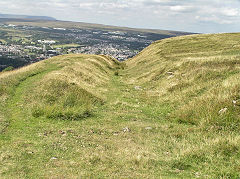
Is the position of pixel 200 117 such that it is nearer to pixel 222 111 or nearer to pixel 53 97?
pixel 222 111

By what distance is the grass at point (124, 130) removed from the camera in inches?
350

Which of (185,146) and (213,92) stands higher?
(213,92)

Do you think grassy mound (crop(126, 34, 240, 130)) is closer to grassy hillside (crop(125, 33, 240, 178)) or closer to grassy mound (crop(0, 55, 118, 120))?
grassy hillside (crop(125, 33, 240, 178))

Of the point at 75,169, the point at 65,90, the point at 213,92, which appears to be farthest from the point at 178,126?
the point at 65,90

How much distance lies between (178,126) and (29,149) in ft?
32.7

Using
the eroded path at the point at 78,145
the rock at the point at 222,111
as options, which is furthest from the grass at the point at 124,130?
the rock at the point at 222,111

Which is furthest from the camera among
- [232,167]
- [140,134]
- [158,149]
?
[140,134]

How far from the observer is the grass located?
8.89 metres

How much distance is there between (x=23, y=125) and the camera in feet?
45.8

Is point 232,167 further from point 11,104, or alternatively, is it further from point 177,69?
point 177,69

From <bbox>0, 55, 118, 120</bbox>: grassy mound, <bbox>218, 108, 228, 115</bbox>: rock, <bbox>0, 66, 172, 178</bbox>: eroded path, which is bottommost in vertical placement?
<bbox>0, 66, 172, 178</bbox>: eroded path

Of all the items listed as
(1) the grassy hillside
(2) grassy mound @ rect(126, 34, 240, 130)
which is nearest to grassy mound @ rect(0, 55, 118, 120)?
(1) the grassy hillside

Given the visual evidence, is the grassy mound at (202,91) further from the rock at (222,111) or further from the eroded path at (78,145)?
the eroded path at (78,145)

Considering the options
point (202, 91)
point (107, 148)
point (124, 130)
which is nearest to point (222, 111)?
point (202, 91)
